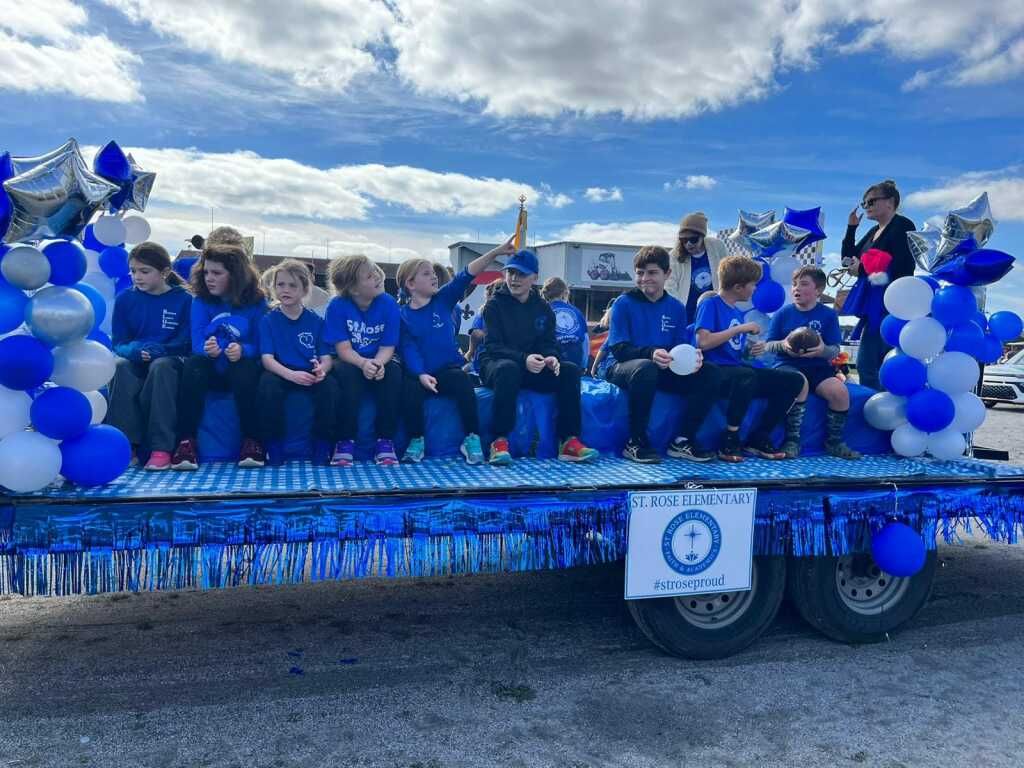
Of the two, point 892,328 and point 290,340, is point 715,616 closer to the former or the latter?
point 892,328

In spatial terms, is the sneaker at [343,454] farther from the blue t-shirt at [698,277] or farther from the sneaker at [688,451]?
the blue t-shirt at [698,277]

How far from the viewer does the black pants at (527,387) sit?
4.38m

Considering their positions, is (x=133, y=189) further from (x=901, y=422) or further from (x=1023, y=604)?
(x=1023, y=604)

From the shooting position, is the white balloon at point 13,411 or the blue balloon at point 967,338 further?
the blue balloon at point 967,338

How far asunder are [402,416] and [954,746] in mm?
3024

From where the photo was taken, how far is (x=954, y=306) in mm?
4512

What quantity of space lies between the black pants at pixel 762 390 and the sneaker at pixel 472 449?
156 cm

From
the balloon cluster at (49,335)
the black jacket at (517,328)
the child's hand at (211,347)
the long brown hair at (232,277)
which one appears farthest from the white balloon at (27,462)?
the black jacket at (517,328)

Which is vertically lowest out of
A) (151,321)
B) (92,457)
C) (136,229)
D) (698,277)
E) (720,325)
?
(92,457)

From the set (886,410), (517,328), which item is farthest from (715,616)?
(517,328)

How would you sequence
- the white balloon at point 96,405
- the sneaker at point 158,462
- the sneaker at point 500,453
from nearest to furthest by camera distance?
the white balloon at point 96,405 → the sneaker at point 158,462 → the sneaker at point 500,453

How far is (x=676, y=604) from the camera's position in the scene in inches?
152

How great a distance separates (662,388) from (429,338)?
144 cm

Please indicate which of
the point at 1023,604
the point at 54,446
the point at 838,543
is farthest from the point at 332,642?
the point at 1023,604
